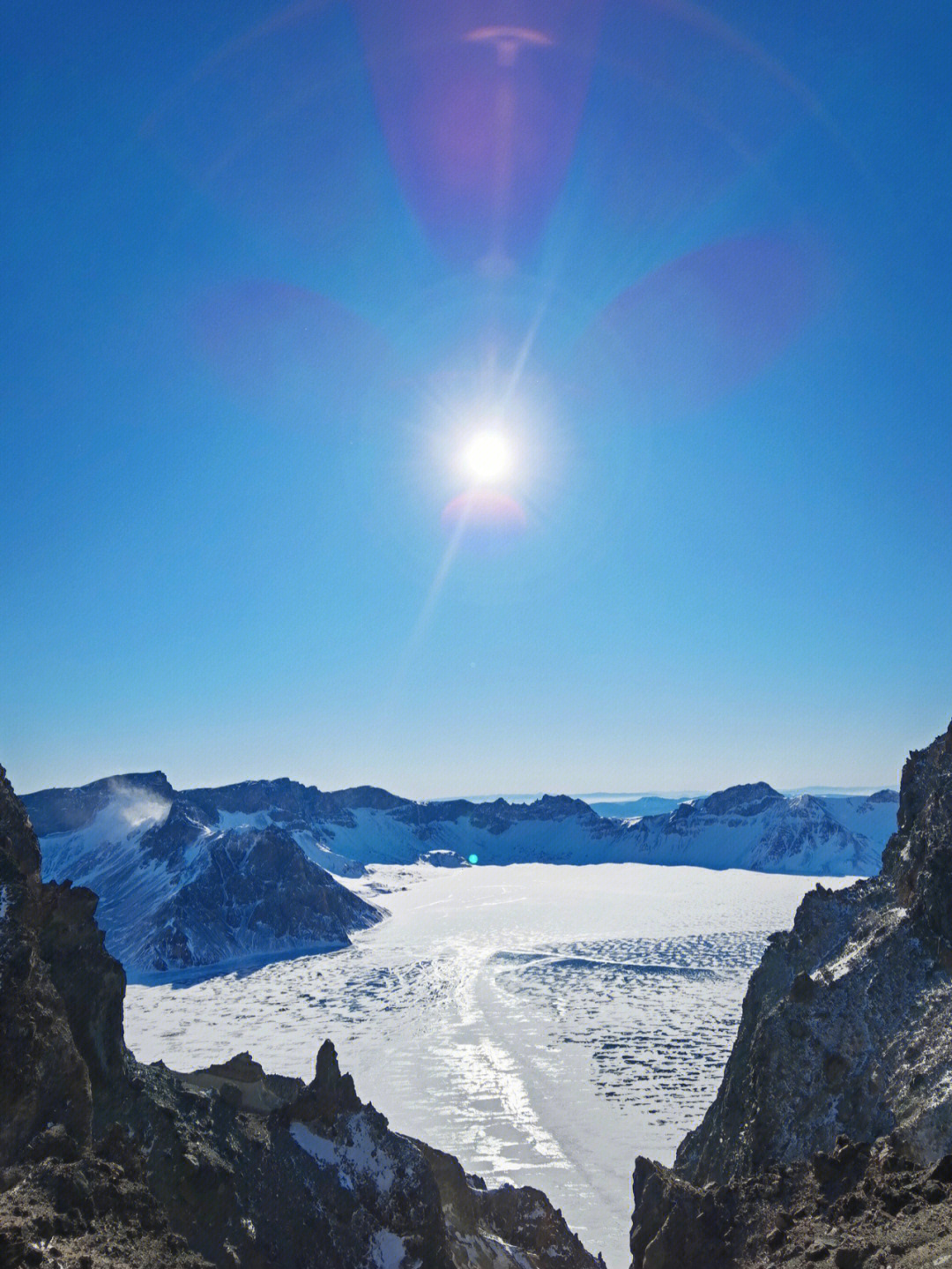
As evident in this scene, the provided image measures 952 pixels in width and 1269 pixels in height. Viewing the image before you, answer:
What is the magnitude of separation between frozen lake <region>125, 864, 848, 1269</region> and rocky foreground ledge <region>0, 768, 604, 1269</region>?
2452 cm

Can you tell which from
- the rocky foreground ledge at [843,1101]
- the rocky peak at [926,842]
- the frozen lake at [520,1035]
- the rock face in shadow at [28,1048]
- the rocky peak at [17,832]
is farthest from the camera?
the frozen lake at [520,1035]

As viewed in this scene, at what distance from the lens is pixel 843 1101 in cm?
2730

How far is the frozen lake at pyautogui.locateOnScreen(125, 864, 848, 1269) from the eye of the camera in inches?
2418

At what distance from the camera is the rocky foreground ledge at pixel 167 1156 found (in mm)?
17312

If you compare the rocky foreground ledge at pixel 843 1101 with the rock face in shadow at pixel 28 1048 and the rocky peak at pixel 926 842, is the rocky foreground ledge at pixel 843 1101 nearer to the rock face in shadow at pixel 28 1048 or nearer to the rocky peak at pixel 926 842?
the rocky peak at pixel 926 842

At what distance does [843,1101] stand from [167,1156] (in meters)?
22.1

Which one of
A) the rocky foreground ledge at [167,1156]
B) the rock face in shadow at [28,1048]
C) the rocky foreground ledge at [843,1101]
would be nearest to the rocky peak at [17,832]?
the rocky foreground ledge at [167,1156]

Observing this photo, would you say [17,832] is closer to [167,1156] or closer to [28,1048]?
[28,1048]

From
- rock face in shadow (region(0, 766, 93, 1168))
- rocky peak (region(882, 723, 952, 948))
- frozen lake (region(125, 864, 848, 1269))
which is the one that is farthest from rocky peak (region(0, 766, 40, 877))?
frozen lake (region(125, 864, 848, 1269))

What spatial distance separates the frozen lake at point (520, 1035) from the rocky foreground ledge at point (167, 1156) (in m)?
24.5

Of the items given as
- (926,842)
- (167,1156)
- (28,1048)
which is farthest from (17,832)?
(926,842)

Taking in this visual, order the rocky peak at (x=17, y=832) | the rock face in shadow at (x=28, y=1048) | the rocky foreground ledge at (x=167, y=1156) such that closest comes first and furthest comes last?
the rocky foreground ledge at (x=167, y=1156)
the rock face in shadow at (x=28, y=1048)
the rocky peak at (x=17, y=832)

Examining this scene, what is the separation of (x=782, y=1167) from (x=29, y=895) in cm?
2428

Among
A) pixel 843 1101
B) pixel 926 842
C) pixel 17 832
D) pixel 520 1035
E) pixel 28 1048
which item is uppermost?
pixel 17 832
